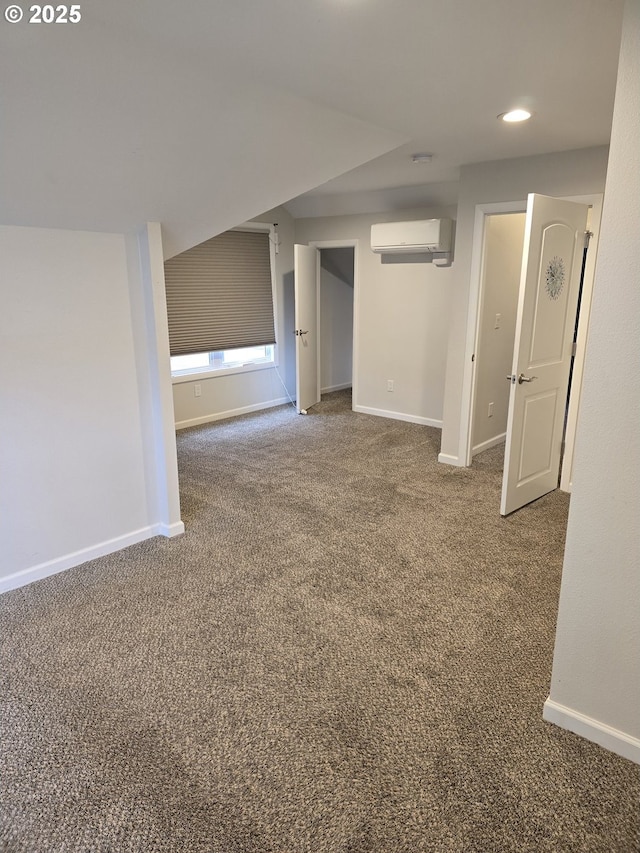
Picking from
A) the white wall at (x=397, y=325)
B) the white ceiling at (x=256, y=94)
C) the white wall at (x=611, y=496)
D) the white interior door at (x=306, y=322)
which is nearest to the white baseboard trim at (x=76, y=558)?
the white ceiling at (x=256, y=94)

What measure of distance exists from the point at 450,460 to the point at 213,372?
8.96ft

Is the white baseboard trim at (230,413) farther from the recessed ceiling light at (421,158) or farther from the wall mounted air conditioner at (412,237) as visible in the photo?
the recessed ceiling light at (421,158)

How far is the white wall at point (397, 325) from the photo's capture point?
18.0ft

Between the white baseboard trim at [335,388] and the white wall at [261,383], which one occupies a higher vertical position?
the white wall at [261,383]

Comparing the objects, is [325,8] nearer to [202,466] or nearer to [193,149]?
[193,149]

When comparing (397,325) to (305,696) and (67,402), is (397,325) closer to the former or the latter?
(67,402)

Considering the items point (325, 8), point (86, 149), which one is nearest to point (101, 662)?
point (86, 149)

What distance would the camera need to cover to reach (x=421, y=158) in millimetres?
3750

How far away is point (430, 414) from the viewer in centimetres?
576

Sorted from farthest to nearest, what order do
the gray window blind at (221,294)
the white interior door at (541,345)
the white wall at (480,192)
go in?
the gray window blind at (221,294)
the white wall at (480,192)
the white interior door at (541,345)

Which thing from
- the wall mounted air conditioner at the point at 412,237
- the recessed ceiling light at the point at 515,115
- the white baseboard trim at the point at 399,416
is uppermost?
the recessed ceiling light at the point at 515,115

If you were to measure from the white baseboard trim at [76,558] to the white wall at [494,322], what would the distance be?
277 centimetres

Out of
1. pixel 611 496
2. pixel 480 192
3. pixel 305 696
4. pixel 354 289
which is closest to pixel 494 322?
pixel 480 192

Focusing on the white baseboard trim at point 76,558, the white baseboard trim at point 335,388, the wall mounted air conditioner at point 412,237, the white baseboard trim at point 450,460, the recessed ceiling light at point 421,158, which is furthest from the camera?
the white baseboard trim at point 335,388
